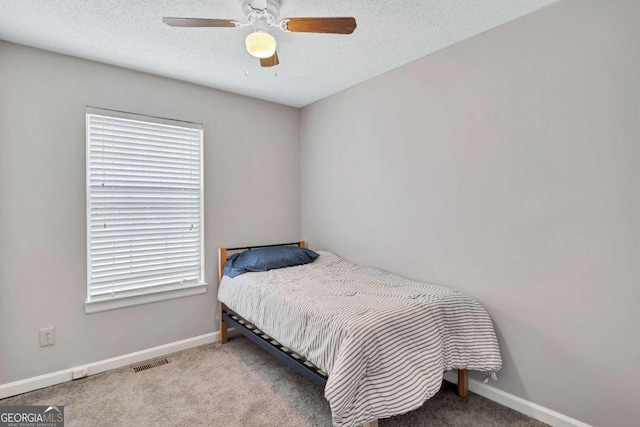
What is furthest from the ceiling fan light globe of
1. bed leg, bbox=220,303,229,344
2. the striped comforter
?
bed leg, bbox=220,303,229,344

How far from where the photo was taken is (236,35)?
7.26ft

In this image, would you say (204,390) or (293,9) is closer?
A: (293,9)

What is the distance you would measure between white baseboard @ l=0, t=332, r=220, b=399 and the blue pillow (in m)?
0.72

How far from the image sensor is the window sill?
102 inches

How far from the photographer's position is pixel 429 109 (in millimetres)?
2557

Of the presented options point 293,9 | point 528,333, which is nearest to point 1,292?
point 293,9

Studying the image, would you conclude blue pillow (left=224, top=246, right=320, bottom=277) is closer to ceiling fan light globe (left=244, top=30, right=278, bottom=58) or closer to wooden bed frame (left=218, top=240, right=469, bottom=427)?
wooden bed frame (left=218, top=240, right=469, bottom=427)

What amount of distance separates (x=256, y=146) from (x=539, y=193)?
264cm

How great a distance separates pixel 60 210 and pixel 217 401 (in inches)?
73.3

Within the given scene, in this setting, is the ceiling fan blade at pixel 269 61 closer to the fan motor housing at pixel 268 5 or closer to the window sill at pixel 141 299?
the fan motor housing at pixel 268 5

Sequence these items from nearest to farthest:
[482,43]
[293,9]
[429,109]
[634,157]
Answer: [634,157] → [293,9] → [482,43] → [429,109]

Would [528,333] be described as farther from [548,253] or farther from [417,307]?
[417,307]

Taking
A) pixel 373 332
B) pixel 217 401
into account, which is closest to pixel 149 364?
pixel 217 401

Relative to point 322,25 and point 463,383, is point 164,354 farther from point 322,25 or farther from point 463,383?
point 322,25
